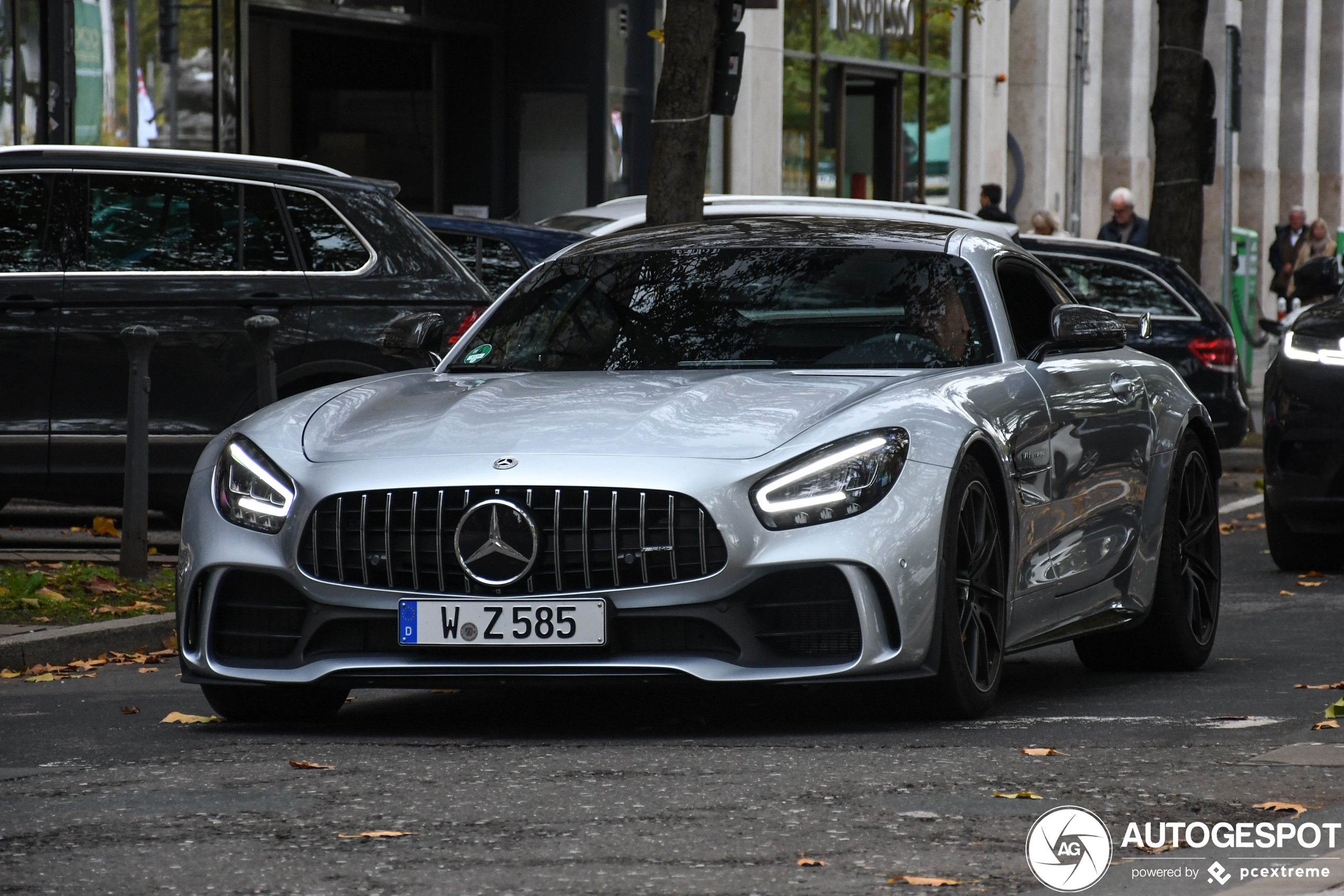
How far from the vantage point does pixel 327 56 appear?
2411cm

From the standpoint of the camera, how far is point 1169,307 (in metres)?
17.1

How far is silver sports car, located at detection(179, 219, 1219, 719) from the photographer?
241 inches

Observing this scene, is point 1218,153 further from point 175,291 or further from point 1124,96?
point 175,291

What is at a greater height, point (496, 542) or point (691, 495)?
point (691, 495)

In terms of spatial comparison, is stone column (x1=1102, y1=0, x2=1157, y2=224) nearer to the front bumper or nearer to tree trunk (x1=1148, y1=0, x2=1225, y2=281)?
tree trunk (x1=1148, y1=0, x2=1225, y2=281)

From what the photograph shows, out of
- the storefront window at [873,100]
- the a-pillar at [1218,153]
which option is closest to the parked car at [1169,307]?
the storefront window at [873,100]

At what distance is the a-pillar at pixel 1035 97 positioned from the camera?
37.1 meters

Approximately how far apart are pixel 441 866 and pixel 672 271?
314cm

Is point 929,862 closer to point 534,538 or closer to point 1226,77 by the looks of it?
point 534,538

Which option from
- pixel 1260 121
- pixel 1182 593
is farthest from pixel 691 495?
pixel 1260 121

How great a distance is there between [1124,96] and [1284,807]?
118 ft

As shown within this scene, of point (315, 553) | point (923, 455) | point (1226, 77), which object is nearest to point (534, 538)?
point (315, 553)

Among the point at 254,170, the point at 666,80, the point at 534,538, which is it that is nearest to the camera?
the point at 534,538

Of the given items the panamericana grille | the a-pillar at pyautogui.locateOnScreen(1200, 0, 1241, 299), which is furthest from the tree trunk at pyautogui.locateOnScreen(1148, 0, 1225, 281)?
the a-pillar at pyautogui.locateOnScreen(1200, 0, 1241, 299)
